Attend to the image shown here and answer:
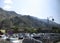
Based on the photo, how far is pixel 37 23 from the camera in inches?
109

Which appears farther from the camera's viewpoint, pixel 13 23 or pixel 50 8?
pixel 50 8

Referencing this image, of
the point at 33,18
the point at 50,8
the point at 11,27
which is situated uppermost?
the point at 50,8

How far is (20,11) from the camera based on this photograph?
269 centimetres

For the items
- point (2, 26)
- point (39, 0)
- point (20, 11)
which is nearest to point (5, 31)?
point (2, 26)

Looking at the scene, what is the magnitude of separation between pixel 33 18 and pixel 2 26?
63 centimetres

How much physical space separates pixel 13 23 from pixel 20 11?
269 mm

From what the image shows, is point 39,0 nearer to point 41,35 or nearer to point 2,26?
point 41,35

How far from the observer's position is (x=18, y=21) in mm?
2674

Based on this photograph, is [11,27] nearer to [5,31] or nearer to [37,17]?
[5,31]

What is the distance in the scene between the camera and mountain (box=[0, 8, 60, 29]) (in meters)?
2.61

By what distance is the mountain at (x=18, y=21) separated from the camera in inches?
103

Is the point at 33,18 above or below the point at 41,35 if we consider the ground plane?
above

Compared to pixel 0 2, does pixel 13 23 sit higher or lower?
lower

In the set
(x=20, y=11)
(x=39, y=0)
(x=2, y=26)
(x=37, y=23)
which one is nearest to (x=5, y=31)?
(x=2, y=26)
